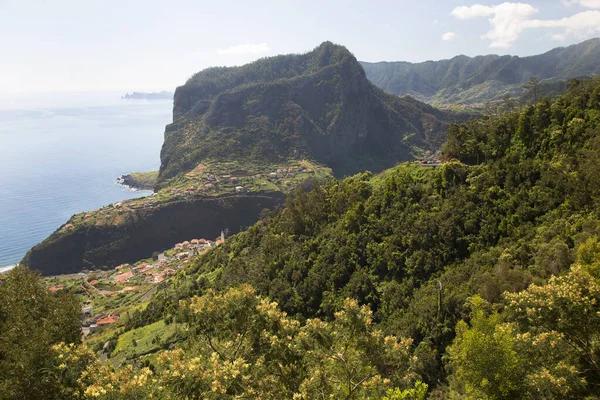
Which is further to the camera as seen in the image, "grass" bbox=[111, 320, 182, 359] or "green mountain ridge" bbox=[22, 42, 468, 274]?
"green mountain ridge" bbox=[22, 42, 468, 274]

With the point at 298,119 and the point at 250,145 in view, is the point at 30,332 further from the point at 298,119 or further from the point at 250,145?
the point at 298,119

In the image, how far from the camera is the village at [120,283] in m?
55.4

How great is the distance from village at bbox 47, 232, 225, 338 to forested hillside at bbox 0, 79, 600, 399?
399 inches

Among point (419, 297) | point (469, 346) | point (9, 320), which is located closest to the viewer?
point (469, 346)

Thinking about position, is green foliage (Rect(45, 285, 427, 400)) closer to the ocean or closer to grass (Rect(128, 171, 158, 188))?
the ocean

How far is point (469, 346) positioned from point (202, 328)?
9966 millimetres

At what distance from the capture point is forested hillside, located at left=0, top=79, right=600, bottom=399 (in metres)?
9.75

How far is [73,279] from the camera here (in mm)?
77562

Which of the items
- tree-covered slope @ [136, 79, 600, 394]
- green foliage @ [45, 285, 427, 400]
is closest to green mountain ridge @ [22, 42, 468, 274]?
tree-covered slope @ [136, 79, 600, 394]

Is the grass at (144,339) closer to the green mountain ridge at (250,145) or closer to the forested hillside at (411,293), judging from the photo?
the forested hillside at (411,293)

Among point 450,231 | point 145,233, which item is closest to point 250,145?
point 145,233

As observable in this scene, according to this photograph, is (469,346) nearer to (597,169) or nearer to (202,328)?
(202,328)

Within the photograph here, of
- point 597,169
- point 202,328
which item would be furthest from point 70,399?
point 597,169

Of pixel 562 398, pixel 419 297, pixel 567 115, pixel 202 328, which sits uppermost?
pixel 567 115
